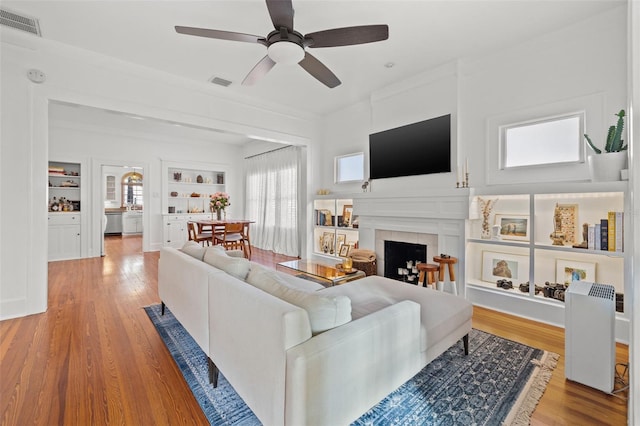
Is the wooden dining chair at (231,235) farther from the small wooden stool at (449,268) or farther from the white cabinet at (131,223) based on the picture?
the white cabinet at (131,223)

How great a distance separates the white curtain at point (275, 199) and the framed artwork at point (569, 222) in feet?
14.7

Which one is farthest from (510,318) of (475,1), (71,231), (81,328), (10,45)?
(71,231)

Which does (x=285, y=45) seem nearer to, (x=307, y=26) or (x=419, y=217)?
(x=307, y=26)

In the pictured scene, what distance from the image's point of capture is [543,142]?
3.02 meters

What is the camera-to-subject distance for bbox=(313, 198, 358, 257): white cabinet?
507 centimetres

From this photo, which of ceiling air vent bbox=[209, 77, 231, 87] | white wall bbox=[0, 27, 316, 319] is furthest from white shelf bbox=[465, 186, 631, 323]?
white wall bbox=[0, 27, 316, 319]

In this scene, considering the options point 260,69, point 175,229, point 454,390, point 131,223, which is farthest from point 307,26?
point 131,223

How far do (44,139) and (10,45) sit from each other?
98cm

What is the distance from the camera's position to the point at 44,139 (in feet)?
10.2

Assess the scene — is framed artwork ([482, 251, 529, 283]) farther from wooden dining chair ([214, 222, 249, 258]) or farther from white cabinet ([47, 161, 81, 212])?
white cabinet ([47, 161, 81, 212])

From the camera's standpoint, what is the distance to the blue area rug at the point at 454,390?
155 centimetres

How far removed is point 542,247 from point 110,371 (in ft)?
13.0

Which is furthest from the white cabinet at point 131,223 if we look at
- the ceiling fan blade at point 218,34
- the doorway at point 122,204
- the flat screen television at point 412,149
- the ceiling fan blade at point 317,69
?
the ceiling fan blade at point 317,69

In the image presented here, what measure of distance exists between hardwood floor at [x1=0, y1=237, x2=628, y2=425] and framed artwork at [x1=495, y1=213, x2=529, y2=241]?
89 cm
